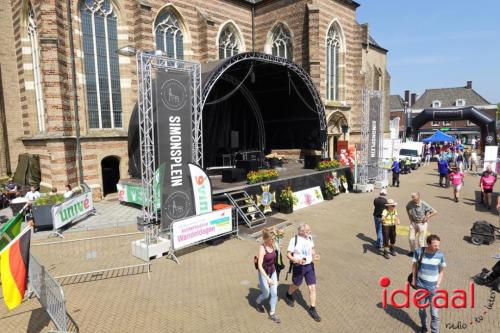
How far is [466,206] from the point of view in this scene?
13156 millimetres

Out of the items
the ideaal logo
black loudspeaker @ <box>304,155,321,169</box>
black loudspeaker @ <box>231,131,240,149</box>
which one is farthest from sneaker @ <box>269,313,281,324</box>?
black loudspeaker @ <box>231,131,240,149</box>

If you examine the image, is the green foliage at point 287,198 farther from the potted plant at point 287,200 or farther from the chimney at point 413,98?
the chimney at point 413,98

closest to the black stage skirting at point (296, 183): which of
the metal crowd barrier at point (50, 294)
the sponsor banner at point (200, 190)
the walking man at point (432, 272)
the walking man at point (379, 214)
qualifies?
the sponsor banner at point (200, 190)

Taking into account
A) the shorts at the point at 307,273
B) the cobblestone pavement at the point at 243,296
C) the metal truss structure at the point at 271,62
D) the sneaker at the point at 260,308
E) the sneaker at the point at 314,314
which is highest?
the metal truss structure at the point at 271,62

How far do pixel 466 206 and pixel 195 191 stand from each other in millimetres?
11095

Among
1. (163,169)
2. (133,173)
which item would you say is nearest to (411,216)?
(163,169)

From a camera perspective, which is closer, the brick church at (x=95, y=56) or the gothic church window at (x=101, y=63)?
the brick church at (x=95, y=56)

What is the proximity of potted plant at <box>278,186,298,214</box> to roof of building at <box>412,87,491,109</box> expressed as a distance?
52785mm

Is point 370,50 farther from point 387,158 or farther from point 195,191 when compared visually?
point 195,191

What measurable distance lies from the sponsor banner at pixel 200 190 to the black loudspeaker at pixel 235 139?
1267 cm

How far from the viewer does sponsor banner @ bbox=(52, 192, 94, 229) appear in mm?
10492

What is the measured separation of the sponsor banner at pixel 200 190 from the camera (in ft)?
30.8

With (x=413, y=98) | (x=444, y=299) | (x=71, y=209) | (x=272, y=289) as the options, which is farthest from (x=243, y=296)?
(x=413, y=98)

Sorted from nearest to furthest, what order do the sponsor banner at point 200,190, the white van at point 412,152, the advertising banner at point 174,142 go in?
the advertising banner at point 174,142 < the sponsor banner at point 200,190 < the white van at point 412,152
